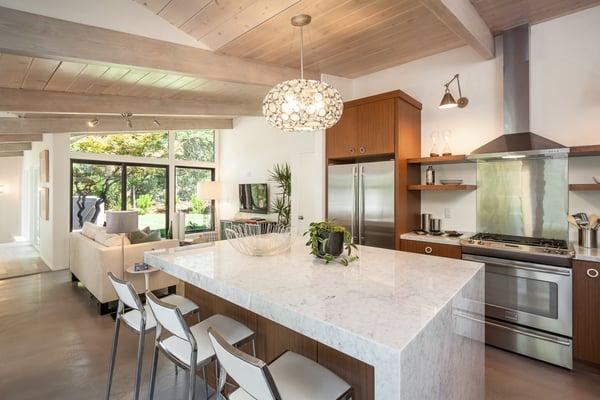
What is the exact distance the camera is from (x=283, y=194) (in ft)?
20.2

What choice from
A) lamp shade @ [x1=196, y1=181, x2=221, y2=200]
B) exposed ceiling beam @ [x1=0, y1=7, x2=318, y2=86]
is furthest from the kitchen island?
lamp shade @ [x1=196, y1=181, x2=221, y2=200]

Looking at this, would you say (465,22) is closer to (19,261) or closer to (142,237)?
(142,237)

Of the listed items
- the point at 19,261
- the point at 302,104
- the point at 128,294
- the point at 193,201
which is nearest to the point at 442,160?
the point at 302,104

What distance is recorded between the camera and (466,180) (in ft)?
11.4

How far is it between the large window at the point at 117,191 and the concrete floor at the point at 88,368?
2.96 m

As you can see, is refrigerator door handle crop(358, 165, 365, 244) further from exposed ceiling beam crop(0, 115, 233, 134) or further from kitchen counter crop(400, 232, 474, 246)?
exposed ceiling beam crop(0, 115, 233, 134)

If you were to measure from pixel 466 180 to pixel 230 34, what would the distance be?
289 cm

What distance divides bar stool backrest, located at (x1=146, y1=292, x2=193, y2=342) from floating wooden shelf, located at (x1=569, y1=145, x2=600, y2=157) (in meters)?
3.16

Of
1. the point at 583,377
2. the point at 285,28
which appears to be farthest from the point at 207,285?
the point at 583,377

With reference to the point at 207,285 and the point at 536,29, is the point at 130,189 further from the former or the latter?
the point at 536,29

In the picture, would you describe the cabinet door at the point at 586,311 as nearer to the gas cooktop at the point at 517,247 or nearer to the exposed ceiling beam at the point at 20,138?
Answer: the gas cooktop at the point at 517,247

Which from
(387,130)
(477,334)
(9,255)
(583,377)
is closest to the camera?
(477,334)

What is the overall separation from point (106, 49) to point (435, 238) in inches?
133

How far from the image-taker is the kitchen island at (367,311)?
3.16 feet
